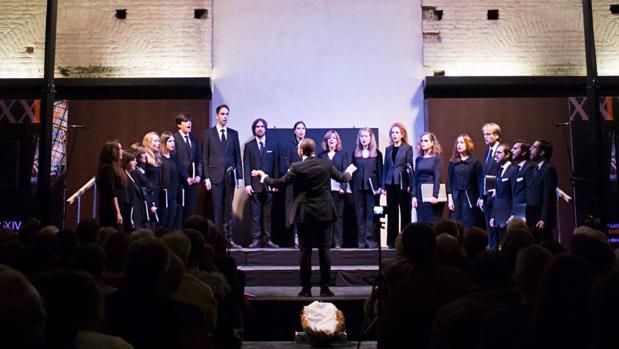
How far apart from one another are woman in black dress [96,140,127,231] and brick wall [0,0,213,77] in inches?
160

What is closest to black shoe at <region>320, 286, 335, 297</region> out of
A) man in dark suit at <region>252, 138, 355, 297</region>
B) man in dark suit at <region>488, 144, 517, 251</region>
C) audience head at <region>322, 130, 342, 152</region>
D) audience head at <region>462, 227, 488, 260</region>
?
man in dark suit at <region>252, 138, 355, 297</region>

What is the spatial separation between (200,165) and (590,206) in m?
6.20

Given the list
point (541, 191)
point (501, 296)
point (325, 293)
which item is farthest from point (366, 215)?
point (501, 296)

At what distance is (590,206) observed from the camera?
10.7m

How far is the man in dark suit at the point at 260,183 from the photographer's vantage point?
32.4ft

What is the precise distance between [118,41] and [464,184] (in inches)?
260

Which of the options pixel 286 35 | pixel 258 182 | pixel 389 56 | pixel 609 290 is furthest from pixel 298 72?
pixel 609 290

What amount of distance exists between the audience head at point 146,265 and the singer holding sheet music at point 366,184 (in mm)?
7178

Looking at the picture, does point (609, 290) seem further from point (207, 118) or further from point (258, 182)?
point (207, 118)

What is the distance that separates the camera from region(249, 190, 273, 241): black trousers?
987cm

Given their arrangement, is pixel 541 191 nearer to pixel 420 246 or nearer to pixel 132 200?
pixel 132 200

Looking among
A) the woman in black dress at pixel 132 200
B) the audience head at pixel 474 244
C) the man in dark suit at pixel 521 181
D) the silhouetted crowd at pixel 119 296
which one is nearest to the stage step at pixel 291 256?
the woman in black dress at pixel 132 200

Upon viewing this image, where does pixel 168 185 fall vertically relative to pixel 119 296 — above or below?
above

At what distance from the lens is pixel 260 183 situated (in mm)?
9898
